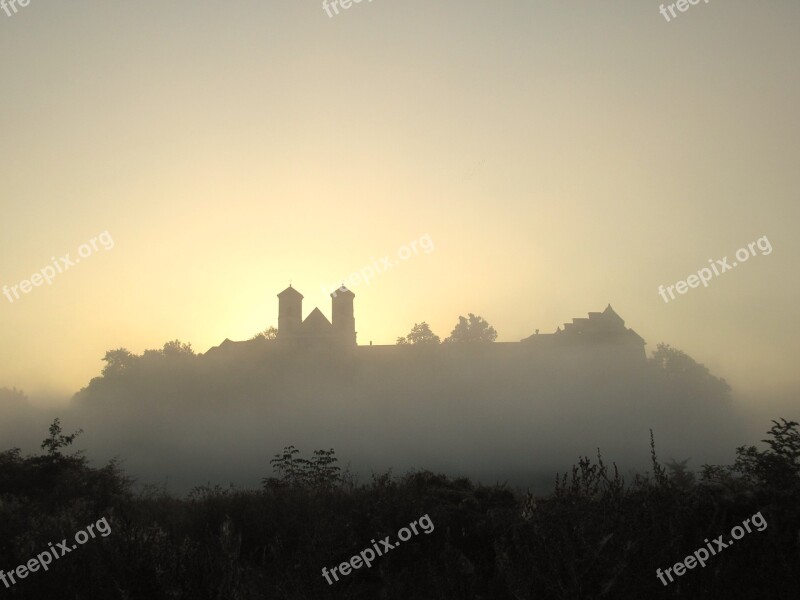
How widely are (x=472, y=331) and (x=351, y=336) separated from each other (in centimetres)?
2046

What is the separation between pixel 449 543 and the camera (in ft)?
24.0

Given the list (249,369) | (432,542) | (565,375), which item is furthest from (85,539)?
(565,375)

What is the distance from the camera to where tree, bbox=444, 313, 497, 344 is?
8200cm

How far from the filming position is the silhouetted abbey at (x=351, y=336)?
70.2m

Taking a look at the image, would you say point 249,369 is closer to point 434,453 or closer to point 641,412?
point 434,453

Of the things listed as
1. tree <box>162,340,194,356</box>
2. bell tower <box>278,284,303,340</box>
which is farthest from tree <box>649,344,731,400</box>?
tree <box>162,340,194,356</box>

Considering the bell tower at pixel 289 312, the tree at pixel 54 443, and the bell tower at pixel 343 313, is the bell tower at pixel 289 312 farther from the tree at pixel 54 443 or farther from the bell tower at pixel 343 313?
the tree at pixel 54 443

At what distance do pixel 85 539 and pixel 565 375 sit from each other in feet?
226

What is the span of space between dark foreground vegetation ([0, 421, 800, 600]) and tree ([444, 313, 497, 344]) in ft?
229

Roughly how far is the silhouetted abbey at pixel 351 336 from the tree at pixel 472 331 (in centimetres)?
617

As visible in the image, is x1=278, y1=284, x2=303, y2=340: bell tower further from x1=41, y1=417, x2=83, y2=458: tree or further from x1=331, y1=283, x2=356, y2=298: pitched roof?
x1=41, y1=417, x2=83, y2=458: tree

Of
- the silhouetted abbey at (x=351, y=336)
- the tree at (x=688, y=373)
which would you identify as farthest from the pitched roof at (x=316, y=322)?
the tree at (x=688, y=373)

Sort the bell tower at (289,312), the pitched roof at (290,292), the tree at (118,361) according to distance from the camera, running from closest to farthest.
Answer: the tree at (118,361), the bell tower at (289,312), the pitched roof at (290,292)

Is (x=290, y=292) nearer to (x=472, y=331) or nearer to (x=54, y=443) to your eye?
(x=472, y=331)
